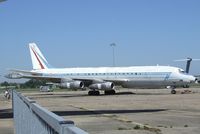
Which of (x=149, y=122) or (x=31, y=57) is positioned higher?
(x=31, y=57)

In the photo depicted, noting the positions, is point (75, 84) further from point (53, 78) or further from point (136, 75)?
point (136, 75)

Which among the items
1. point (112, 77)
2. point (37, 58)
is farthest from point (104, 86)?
point (37, 58)

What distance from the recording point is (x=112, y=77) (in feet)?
181

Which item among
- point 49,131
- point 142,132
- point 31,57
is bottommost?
point 142,132

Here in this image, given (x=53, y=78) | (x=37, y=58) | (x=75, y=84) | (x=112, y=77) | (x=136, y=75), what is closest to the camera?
(x=136, y=75)

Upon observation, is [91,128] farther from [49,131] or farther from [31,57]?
[31,57]

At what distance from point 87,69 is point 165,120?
131 feet

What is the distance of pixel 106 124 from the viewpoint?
1664cm

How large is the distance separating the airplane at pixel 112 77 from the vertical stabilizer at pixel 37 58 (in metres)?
2.48

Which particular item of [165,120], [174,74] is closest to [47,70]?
[174,74]

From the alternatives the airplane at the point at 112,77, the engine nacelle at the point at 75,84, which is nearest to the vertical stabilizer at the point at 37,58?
the airplane at the point at 112,77

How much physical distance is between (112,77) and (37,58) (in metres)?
14.6

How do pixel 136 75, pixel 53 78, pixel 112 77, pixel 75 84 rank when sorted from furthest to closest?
pixel 53 78 → pixel 112 77 → pixel 75 84 → pixel 136 75

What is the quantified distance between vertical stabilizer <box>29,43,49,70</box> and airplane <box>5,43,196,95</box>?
248cm
